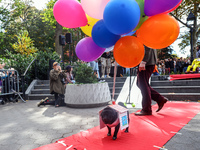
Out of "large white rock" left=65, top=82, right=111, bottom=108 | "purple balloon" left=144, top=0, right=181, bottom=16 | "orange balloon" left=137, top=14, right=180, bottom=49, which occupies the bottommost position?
"large white rock" left=65, top=82, right=111, bottom=108

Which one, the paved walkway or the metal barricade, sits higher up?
the metal barricade

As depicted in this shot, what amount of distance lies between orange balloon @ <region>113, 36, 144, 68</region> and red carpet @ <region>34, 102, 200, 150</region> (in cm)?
119

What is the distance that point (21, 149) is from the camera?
2578mm

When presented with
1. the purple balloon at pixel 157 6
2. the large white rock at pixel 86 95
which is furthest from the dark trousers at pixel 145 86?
the large white rock at pixel 86 95

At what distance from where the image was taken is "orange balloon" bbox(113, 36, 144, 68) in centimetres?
237

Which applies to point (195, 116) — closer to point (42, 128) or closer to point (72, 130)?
point (72, 130)

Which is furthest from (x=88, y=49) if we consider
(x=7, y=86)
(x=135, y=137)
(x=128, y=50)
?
(x=7, y=86)

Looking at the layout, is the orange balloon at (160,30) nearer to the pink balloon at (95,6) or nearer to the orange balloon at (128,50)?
the orange balloon at (128,50)

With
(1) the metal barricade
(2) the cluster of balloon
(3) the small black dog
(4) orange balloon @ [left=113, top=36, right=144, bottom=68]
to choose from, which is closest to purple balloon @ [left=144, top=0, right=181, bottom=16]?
(2) the cluster of balloon

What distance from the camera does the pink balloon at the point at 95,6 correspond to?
8.07 ft

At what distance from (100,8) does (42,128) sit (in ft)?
8.87

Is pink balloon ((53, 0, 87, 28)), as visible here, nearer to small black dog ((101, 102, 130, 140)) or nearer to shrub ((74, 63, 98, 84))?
small black dog ((101, 102, 130, 140))

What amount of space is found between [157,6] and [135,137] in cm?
201

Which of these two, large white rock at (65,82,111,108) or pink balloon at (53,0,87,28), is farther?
large white rock at (65,82,111,108)
